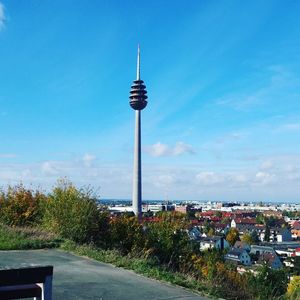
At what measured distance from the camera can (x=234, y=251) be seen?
63.6 m

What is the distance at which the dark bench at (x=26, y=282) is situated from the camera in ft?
8.88

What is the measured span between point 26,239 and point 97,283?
457 cm

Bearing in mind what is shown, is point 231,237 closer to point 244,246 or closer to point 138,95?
point 244,246

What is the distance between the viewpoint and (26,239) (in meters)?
10.7

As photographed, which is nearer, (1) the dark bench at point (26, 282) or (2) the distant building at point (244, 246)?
(1) the dark bench at point (26, 282)

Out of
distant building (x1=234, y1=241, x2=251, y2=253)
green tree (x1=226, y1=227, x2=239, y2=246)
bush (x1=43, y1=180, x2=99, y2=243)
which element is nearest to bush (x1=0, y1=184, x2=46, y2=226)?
bush (x1=43, y1=180, x2=99, y2=243)

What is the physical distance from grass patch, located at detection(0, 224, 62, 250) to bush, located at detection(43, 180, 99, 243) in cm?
40

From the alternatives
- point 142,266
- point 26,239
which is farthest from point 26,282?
point 26,239

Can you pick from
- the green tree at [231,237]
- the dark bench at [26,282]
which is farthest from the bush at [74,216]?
the green tree at [231,237]

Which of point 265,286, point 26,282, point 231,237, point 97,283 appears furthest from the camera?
point 231,237

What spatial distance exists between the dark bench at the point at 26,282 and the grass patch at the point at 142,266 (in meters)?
4.12

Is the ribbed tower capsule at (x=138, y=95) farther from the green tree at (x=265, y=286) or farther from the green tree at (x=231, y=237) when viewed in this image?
the green tree at (x=265, y=286)

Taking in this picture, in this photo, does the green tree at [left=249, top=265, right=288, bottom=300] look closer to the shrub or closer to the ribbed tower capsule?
the shrub

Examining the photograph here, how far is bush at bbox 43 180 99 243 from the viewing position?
11.6m
